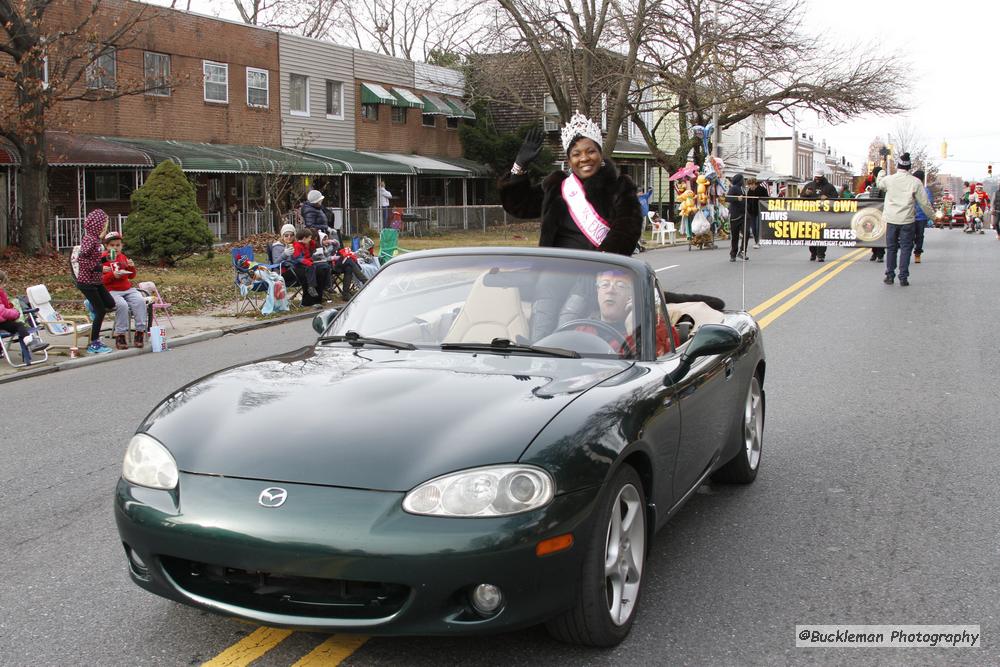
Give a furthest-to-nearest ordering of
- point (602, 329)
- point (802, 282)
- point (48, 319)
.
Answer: point (802, 282) → point (48, 319) → point (602, 329)

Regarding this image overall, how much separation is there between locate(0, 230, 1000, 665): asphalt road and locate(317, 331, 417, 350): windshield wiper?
4.29ft

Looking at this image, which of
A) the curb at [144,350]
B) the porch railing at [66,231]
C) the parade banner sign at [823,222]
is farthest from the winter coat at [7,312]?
the porch railing at [66,231]

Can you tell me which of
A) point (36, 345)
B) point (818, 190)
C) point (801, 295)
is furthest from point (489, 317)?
point (818, 190)

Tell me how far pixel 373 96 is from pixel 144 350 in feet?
94.6

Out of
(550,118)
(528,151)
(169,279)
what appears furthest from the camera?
(550,118)

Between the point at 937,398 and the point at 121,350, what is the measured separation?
877 cm

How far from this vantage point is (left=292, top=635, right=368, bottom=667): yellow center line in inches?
137

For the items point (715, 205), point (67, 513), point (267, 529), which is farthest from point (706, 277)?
point (267, 529)

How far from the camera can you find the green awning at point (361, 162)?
116 feet

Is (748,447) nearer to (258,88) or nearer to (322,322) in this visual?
(322,322)

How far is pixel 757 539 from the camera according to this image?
4.89 m

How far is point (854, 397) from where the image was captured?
8.37m

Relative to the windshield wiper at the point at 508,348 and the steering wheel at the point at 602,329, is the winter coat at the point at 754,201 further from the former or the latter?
the windshield wiper at the point at 508,348

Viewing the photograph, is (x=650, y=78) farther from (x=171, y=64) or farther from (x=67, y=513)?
(x=67, y=513)
